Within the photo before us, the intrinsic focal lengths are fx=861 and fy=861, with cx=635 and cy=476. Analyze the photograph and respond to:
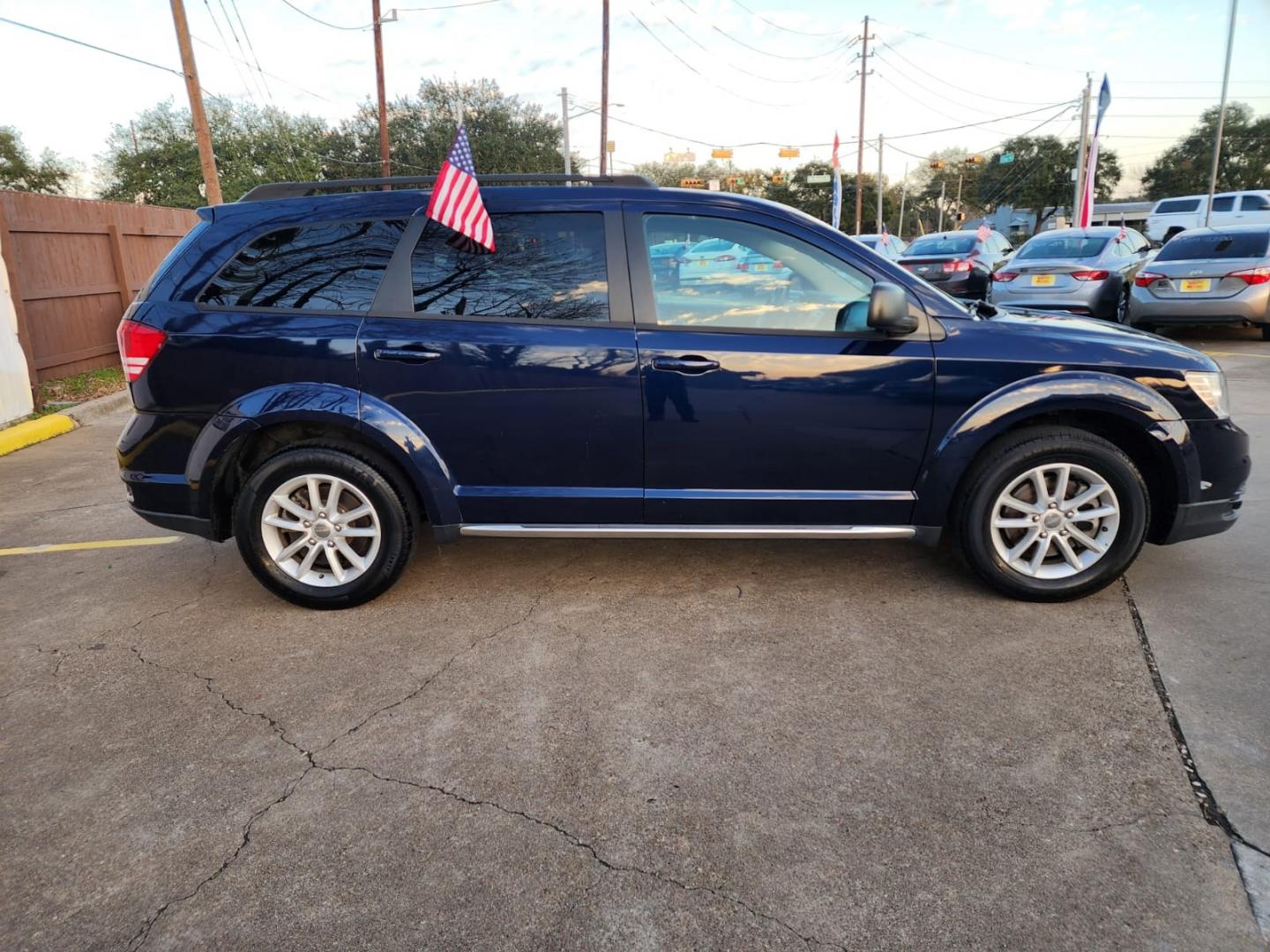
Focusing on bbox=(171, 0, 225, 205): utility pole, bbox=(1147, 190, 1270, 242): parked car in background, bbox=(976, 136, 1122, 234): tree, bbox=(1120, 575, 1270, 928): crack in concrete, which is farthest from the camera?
Result: bbox=(976, 136, 1122, 234): tree

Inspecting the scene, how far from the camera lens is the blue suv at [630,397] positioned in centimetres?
360

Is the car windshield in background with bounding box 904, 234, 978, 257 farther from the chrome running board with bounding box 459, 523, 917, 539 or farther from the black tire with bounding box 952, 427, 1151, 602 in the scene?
the chrome running board with bounding box 459, 523, 917, 539

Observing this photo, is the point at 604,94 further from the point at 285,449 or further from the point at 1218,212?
the point at 285,449

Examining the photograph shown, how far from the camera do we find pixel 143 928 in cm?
207

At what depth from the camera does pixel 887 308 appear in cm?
340

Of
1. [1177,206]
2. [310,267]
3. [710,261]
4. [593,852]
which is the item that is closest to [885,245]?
[710,261]

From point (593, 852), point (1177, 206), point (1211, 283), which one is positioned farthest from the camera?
point (1177, 206)

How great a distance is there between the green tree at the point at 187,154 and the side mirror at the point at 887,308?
42.1 meters

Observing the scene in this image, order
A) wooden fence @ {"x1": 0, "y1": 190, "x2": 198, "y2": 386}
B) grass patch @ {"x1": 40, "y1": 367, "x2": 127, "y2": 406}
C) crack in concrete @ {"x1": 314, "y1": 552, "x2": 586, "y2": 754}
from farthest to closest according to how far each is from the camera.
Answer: grass patch @ {"x1": 40, "y1": 367, "x2": 127, "y2": 406}
wooden fence @ {"x1": 0, "y1": 190, "x2": 198, "y2": 386}
crack in concrete @ {"x1": 314, "y1": 552, "x2": 586, "y2": 754}

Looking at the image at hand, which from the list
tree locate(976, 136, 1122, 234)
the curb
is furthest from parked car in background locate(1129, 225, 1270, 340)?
tree locate(976, 136, 1122, 234)

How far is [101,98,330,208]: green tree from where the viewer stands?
133ft

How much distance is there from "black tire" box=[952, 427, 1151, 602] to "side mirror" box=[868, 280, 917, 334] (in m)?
0.73

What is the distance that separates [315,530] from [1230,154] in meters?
64.2

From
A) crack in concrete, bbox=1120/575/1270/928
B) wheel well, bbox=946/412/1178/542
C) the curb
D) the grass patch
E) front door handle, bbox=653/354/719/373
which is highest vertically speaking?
front door handle, bbox=653/354/719/373
